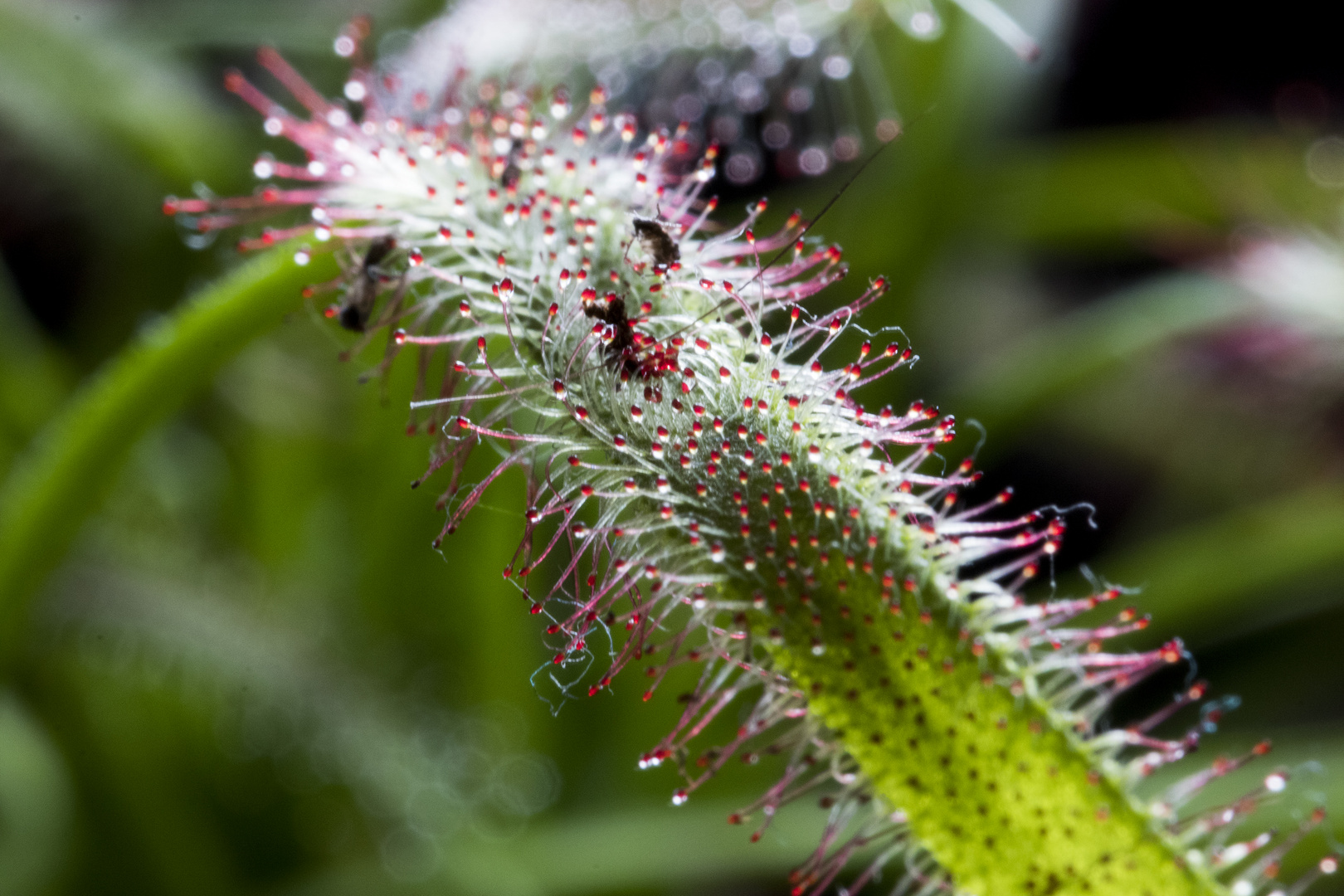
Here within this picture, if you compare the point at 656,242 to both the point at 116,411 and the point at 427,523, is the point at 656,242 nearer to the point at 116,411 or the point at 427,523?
the point at 116,411

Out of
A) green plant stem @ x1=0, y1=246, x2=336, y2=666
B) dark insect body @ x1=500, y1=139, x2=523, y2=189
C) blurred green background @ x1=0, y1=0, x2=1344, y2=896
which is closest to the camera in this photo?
dark insect body @ x1=500, y1=139, x2=523, y2=189

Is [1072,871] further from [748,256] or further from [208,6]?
[208,6]

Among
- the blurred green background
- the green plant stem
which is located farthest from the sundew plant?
the blurred green background

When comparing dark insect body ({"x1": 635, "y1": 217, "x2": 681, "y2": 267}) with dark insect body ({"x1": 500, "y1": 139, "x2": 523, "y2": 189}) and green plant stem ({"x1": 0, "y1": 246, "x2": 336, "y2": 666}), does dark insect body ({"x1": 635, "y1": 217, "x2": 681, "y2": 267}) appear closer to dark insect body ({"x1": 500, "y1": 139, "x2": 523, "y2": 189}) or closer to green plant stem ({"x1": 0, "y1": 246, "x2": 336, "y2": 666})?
dark insect body ({"x1": 500, "y1": 139, "x2": 523, "y2": 189})

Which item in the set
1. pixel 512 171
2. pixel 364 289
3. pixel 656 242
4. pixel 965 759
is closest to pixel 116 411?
pixel 364 289

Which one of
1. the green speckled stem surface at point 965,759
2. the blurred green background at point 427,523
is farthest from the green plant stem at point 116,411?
the green speckled stem surface at point 965,759

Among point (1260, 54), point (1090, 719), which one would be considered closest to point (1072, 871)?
point (1090, 719)

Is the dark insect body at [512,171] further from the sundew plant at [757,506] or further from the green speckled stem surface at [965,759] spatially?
the green speckled stem surface at [965,759]
